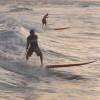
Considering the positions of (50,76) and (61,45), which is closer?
(50,76)

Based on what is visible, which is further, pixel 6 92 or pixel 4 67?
pixel 4 67

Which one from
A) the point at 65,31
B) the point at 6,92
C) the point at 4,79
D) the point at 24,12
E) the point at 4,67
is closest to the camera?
the point at 6,92

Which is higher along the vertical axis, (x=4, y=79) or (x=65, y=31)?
(x=4, y=79)

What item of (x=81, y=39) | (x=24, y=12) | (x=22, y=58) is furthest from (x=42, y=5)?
(x=22, y=58)

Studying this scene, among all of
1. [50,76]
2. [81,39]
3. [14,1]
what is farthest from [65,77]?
[14,1]

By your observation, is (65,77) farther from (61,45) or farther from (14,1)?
(14,1)

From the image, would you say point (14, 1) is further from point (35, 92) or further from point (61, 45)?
point (35, 92)

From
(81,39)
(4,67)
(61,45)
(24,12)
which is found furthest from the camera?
(24,12)

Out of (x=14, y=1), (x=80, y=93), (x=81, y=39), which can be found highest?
(x=80, y=93)

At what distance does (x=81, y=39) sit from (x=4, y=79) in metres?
10.7

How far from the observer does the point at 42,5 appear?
164 ft

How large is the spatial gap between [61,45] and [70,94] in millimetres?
9189

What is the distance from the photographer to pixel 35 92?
12352 millimetres

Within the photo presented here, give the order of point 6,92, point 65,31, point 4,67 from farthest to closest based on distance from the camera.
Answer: point 65,31 → point 4,67 → point 6,92
